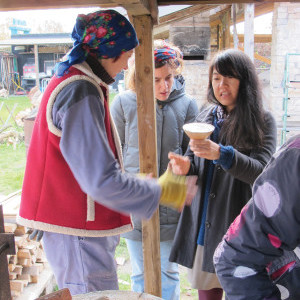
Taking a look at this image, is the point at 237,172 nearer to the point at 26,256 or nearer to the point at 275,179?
the point at 275,179

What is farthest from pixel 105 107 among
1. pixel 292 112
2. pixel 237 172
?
pixel 292 112

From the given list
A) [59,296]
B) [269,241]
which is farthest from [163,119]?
[269,241]

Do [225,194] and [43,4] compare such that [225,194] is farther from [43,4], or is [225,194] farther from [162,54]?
[43,4]

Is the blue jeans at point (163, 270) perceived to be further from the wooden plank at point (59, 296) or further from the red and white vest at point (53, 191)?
the wooden plank at point (59, 296)

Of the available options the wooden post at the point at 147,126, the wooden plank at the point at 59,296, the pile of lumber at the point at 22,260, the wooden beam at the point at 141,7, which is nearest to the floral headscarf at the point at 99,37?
the wooden beam at the point at 141,7

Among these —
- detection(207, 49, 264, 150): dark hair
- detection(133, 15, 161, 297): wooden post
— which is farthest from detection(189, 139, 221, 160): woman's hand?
detection(133, 15, 161, 297): wooden post

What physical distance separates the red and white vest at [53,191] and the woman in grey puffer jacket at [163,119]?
728mm

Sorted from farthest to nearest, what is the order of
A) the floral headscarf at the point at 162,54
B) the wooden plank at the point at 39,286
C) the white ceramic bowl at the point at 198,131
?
the wooden plank at the point at 39,286 → the floral headscarf at the point at 162,54 → the white ceramic bowl at the point at 198,131

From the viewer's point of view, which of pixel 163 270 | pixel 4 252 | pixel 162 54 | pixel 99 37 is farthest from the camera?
pixel 163 270

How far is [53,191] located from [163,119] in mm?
999

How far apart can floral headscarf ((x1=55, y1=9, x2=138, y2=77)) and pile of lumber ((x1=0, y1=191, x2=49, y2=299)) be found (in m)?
2.29

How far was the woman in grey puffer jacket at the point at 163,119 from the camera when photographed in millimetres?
2373

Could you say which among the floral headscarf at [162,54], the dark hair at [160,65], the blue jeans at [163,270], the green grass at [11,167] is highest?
the floral headscarf at [162,54]

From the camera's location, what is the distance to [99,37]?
1590 millimetres
